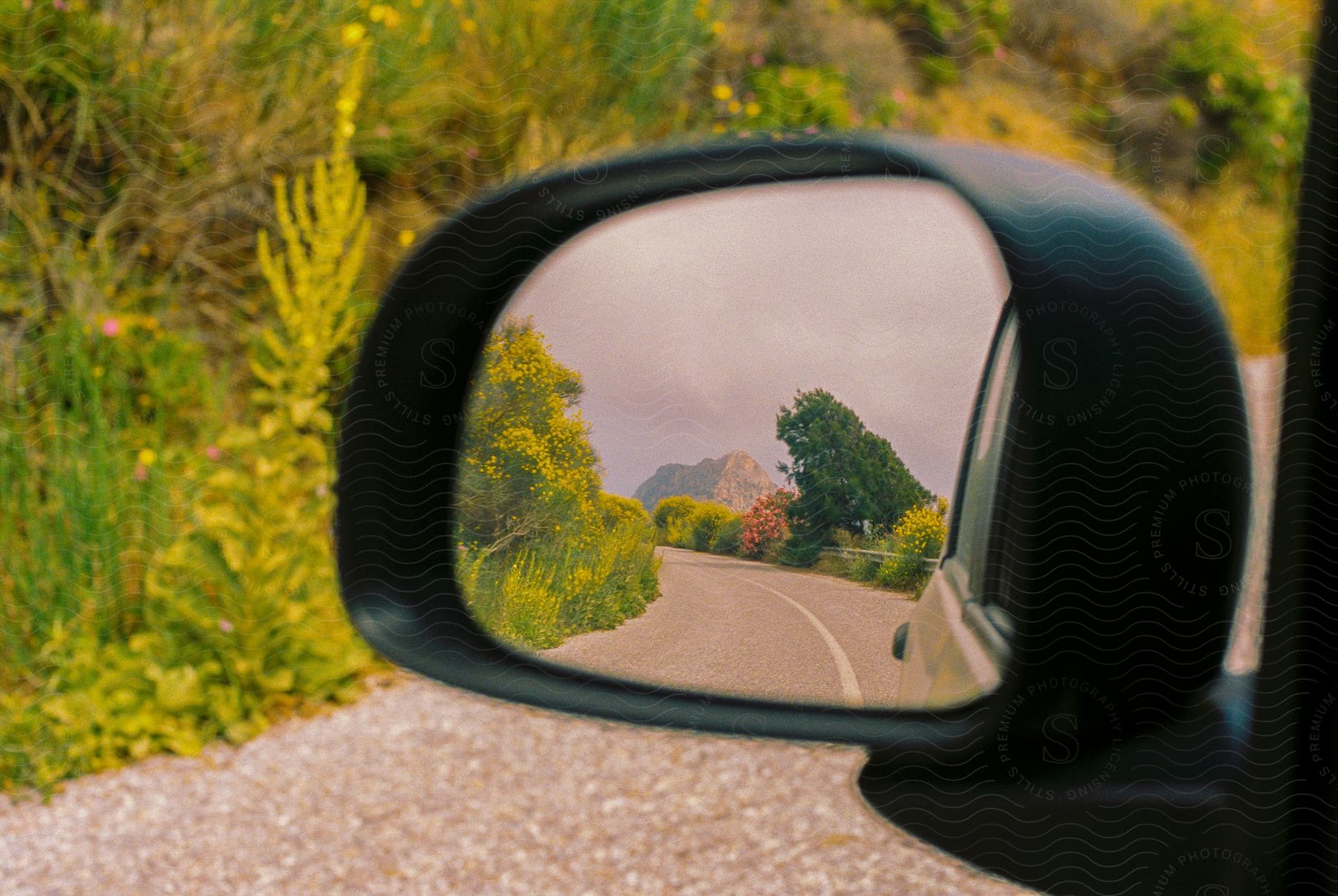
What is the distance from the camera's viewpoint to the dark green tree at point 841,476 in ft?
2.59

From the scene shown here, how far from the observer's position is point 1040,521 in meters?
0.93

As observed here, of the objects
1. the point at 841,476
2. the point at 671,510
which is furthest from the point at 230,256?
the point at 841,476

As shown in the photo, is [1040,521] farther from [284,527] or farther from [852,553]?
[284,527]

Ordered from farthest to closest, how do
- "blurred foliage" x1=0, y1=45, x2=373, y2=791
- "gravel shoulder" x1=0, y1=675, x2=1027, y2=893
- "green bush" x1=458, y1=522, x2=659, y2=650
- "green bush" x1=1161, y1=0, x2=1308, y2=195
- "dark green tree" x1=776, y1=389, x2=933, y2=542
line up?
"green bush" x1=1161, y1=0, x2=1308, y2=195 < "blurred foliage" x1=0, y1=45, x2=373, y2=791 < "gravel shoulder" x1=0, y1=675, x2=1027, y2=893 < "green bush" x1=458, y1=522, x2=659, y2=650 < "dark green tree" x1=776, y1=389, x2=933, y2=542

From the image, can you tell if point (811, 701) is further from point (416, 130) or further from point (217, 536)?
point (416, 130)

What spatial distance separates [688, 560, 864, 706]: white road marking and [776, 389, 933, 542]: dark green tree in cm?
6

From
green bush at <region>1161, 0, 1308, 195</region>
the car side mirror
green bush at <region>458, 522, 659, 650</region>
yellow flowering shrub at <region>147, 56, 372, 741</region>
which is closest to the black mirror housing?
the car side mirror

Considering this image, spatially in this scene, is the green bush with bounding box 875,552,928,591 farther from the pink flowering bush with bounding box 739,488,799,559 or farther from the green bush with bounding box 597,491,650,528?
the green bush with bounding box 597,491,650,528

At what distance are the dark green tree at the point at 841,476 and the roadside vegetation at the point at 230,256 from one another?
1977 mm

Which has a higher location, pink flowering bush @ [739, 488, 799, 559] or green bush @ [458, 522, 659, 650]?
pink flowering bush @ [739, 488, 799, 559]

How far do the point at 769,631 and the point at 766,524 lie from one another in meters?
0.11

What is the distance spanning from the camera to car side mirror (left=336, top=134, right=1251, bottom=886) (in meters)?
0.88

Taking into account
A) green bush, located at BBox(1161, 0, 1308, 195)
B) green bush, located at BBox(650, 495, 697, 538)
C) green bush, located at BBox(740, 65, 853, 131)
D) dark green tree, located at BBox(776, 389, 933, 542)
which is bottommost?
green bush, located at BBox(650, 495, 697, 538)

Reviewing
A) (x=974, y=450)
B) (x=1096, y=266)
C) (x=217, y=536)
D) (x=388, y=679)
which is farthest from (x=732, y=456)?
(x=388, y=679)
